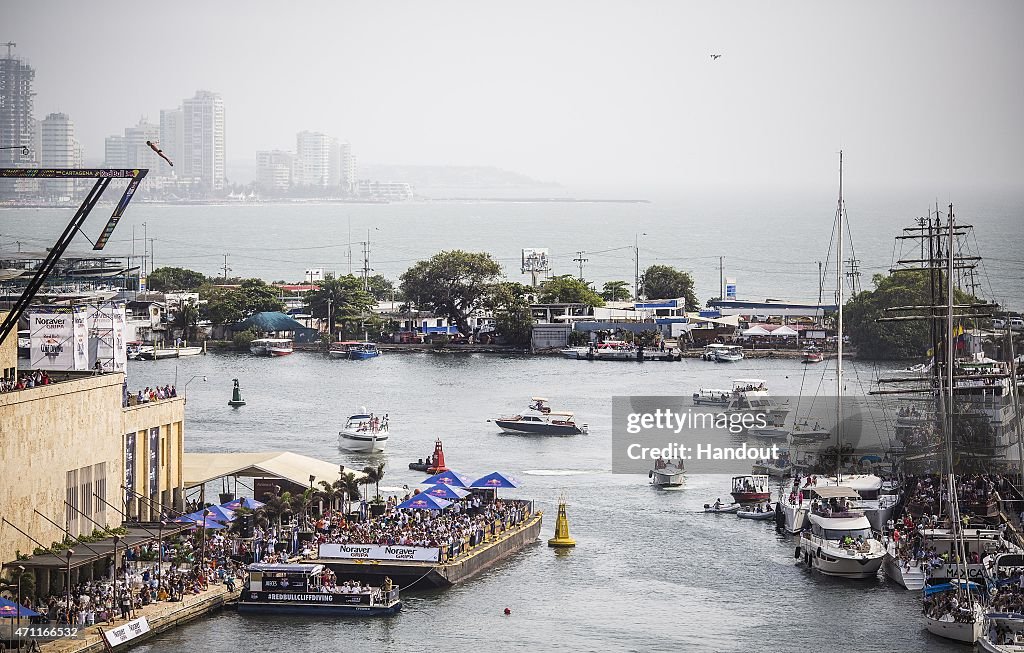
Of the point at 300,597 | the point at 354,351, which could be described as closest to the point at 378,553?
the point at 300,597

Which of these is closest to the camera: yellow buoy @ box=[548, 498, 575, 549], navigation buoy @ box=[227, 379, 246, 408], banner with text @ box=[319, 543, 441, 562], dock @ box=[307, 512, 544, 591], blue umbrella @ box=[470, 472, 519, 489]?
dock @ box=[307, 512, 544, 591]

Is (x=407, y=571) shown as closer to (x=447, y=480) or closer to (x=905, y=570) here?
(x=447, y=480)

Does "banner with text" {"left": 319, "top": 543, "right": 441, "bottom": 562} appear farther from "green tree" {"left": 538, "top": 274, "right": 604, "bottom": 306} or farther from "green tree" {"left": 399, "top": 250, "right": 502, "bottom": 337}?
"green tree" {"left": 538, "top": 274, "right": 604, "bottom": 306}

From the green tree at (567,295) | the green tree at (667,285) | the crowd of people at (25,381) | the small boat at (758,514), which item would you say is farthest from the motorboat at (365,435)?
the green tree at (667,285)

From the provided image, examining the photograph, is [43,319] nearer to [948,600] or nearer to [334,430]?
[948,600]

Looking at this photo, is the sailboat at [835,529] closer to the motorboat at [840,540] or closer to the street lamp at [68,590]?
the motorboat at [840,540]

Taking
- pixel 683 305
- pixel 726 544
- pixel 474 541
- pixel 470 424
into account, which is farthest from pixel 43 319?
pixel 683 305

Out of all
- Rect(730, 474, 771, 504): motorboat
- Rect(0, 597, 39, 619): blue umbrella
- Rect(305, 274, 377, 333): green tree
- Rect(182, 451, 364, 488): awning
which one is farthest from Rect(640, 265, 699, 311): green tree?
Rect(0, 597, 39, 619): blue umbrella
